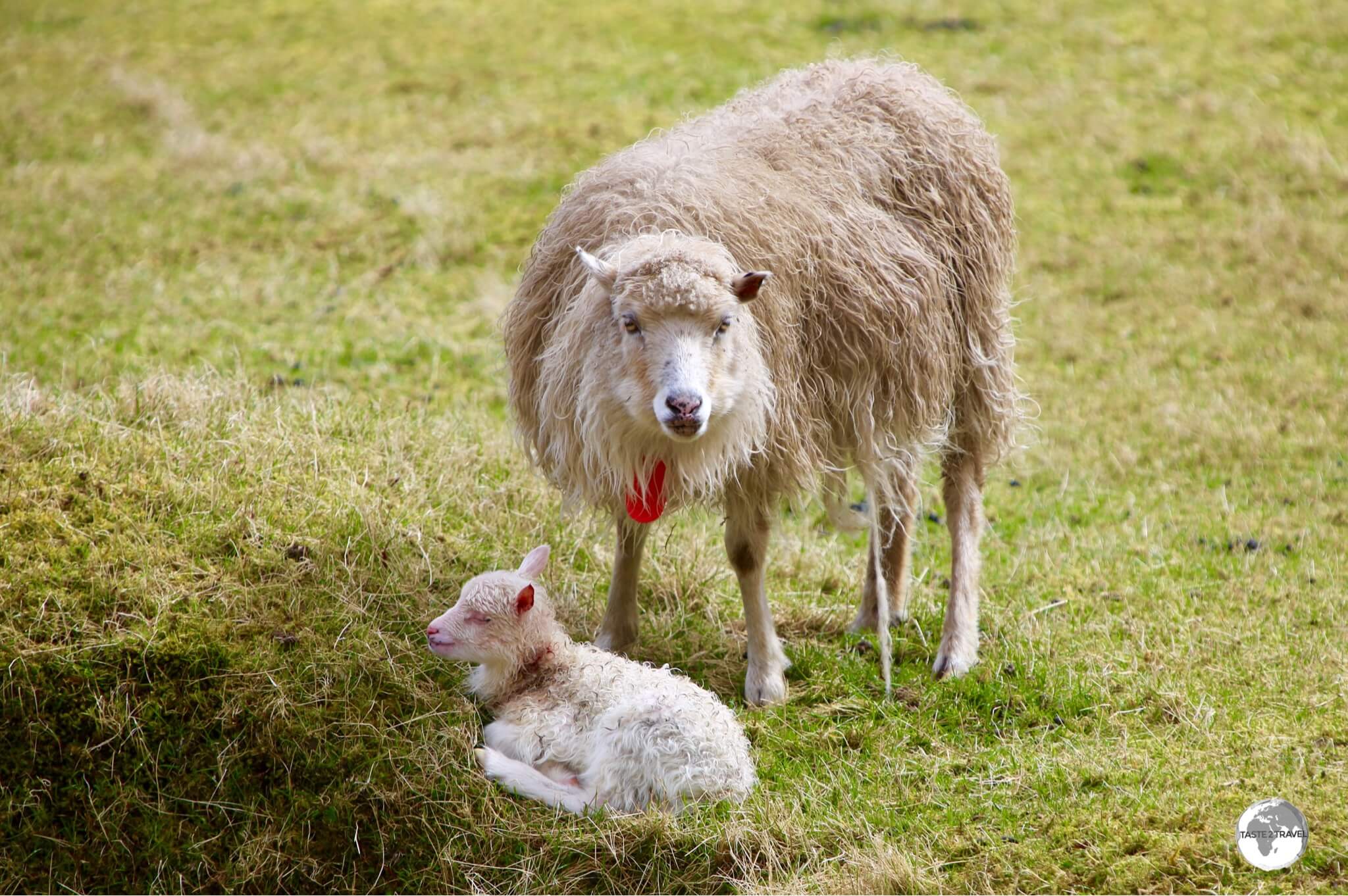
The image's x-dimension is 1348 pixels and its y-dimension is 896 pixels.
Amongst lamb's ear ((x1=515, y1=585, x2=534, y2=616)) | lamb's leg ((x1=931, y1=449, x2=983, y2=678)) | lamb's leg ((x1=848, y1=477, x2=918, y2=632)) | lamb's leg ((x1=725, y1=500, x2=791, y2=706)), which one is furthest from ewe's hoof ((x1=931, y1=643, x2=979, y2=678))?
lamb's ear ((x1=515, y1=585, x2=534, y2=616))

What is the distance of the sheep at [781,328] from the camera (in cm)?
500

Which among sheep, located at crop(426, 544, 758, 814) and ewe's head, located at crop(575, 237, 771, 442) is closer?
ewe's head, located at crop(575, 237, 771, 442)

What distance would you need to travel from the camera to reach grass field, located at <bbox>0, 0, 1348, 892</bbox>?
498cm

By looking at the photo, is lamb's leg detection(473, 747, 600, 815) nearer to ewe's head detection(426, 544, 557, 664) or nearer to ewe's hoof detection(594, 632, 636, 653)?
ewe's head detection(426, 544, 557, 664)

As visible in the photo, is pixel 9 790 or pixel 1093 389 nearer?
pixel 9 790

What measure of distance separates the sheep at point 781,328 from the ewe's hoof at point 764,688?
0.01 m

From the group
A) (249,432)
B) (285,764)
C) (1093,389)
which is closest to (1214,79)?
(1093,389)

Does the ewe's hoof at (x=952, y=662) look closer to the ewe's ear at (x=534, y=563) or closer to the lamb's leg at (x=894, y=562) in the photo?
the lamb's leg at (x=894, y=562)

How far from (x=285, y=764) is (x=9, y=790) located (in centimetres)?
106

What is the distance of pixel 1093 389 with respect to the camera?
9.49m

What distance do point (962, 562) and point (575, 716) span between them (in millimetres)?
2335

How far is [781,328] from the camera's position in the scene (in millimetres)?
5434

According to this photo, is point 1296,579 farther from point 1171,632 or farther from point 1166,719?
point 1166,719

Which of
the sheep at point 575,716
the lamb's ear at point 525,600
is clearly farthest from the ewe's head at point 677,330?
the sheep at point 575,716
